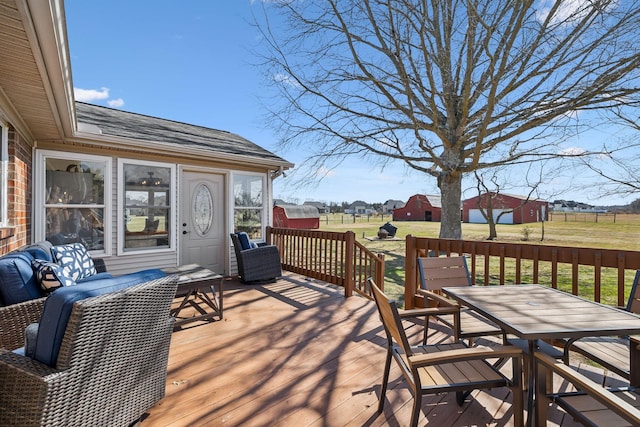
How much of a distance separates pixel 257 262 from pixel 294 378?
127 inches

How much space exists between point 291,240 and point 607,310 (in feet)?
16.5

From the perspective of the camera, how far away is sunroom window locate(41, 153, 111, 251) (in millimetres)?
4484

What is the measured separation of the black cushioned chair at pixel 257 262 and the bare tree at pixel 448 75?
4.30m

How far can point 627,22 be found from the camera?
6020mm

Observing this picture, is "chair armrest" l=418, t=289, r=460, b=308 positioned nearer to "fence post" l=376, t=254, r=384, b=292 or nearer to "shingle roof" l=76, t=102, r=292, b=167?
"fence post" l=376, t=254, r=384, b=292

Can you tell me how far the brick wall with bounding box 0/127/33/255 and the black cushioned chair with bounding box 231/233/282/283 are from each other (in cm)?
279

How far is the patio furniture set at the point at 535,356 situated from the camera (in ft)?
4.95

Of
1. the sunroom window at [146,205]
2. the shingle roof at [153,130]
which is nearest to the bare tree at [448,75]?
the shingle roof at [153,130]

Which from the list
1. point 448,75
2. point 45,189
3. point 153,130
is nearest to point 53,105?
point 45,189

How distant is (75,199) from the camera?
15.4 ft

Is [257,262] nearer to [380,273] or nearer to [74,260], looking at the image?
[380,273]

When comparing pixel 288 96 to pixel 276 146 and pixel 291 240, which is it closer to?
pixel 276 146

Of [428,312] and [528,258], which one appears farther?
[528,258]

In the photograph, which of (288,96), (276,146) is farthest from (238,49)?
(276,146)
